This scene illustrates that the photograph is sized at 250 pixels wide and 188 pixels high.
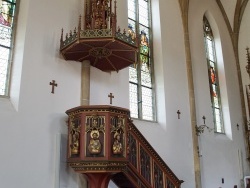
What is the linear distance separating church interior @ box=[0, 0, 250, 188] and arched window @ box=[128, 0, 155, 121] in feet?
0.10

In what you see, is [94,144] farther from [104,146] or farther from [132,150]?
[132,150]

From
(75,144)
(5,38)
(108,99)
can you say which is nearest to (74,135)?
(75,144)

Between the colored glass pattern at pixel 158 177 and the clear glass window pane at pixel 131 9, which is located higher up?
the clear glass window pane at pixel 131 9

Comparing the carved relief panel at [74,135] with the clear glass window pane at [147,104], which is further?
the clear glass window pane at [147,104]

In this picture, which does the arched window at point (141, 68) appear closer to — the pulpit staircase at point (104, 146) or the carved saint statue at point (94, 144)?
the pulpit staircase at point (104, 146)

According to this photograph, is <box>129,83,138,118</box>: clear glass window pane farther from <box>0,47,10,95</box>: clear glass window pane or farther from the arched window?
<box>0,47,10,95</box>: clear glass window pane

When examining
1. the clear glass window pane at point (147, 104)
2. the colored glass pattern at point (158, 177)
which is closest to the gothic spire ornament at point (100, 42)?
the clear glass window pane at point (147, 104)

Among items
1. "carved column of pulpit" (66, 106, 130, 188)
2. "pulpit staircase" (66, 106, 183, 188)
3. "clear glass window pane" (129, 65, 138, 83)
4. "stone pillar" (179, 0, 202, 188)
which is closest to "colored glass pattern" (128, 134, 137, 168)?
"pulpit staircase" (66, 106, 183, 188)

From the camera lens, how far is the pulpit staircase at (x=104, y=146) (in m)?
5.22

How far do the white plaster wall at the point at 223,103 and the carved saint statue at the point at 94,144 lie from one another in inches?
201

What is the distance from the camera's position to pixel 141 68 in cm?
880

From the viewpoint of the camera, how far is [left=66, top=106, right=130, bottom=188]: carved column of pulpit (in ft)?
17.1

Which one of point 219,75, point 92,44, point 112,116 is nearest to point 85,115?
point 112,116

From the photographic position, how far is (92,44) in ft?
20.3
